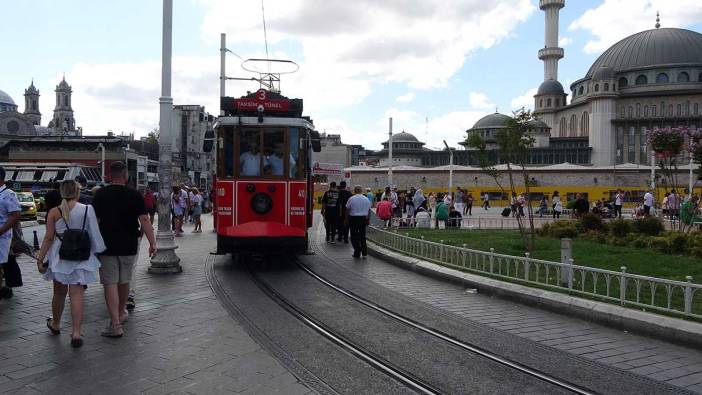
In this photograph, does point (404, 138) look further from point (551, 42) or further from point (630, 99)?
point (630, 99)

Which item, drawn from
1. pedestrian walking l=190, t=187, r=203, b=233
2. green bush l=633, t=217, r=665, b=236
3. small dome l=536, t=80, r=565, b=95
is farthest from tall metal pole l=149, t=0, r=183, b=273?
small dome l=536, t=80, r=565, b=95

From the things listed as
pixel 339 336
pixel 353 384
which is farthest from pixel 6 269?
pixel 353 384

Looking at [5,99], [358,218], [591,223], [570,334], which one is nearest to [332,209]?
[358,218]

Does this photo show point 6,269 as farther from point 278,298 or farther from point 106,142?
point 106,142

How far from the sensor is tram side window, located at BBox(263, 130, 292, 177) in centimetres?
1218

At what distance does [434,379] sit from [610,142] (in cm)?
9659

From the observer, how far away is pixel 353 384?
5.16 metres

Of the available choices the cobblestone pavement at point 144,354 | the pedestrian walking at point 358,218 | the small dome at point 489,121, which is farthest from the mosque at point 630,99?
the cobblestone pavement at point 144,354

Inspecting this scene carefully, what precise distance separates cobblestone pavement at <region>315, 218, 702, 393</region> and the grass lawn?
3312 mm

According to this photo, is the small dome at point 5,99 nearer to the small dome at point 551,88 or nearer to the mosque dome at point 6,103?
the mosque dome at point 6,103

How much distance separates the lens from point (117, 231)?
666 centimetres

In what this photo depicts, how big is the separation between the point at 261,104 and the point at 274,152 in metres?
1.06

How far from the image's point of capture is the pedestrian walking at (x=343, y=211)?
1708cm

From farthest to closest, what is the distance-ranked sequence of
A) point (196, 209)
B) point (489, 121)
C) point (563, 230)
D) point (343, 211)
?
point (489, 121) < point (196, 209) < point (343, 211) < point (563, 230)
